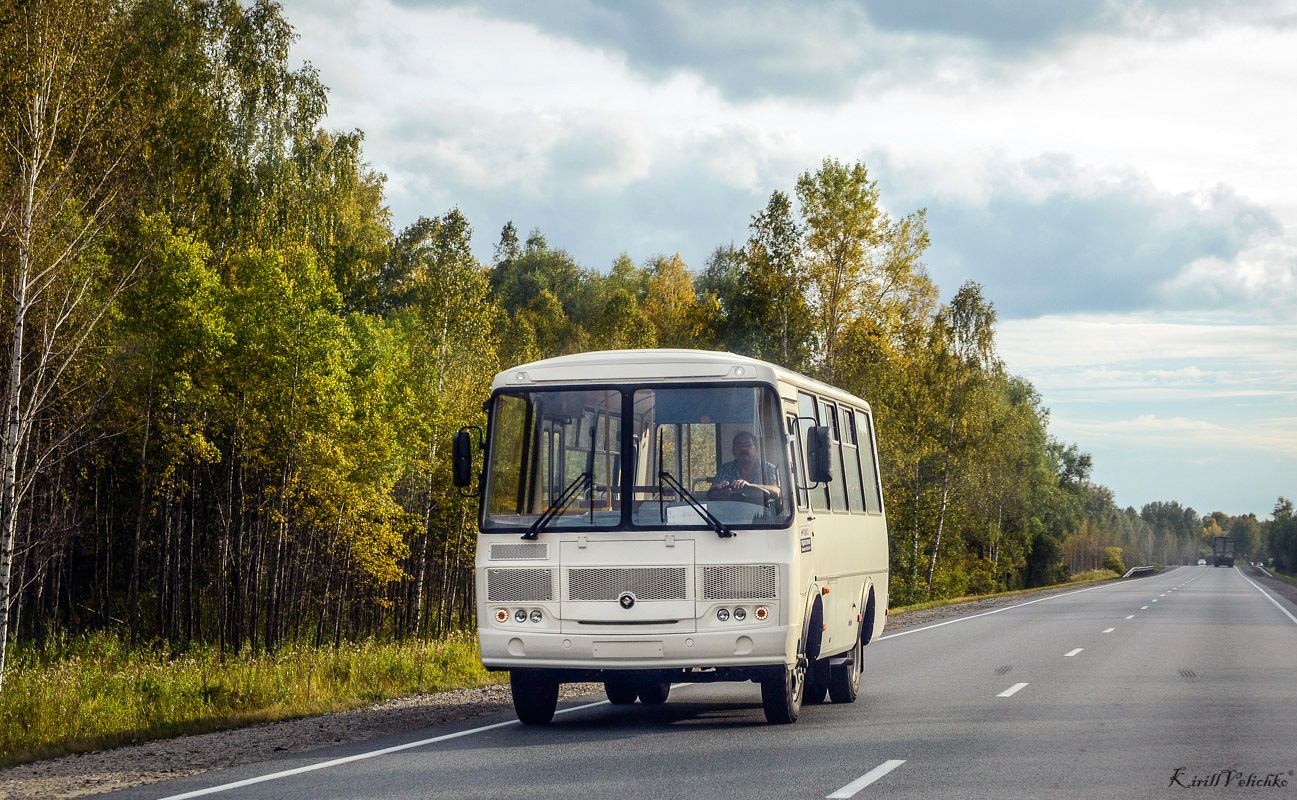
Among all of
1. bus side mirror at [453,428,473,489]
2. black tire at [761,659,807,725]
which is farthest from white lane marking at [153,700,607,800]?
black tire at [761,659,807,725]

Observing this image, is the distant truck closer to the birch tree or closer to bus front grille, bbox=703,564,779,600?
the birch tree

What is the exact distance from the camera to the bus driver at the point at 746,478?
406 inches

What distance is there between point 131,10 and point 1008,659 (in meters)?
27.1

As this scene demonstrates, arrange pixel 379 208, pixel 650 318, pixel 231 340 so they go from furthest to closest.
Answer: pixel 650 318 < pixel 379 208 < pixel 231 340

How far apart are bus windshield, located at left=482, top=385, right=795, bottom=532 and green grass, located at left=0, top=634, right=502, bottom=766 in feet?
12.5

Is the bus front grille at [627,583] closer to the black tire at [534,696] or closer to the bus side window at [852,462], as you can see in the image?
the black tire at [534,696]

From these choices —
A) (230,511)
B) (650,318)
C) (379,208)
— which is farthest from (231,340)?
(650,318)

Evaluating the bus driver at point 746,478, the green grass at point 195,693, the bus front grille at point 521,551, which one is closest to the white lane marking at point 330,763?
the bus front grille at point 521,551

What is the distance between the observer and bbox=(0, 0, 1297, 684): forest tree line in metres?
24.5

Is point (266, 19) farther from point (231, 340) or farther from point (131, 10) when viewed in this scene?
point (231, 340)

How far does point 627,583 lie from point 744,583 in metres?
0.92

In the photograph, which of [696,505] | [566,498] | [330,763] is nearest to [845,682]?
[696,505]

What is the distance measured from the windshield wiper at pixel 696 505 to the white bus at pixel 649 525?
11mm

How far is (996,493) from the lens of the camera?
70.1 meters
